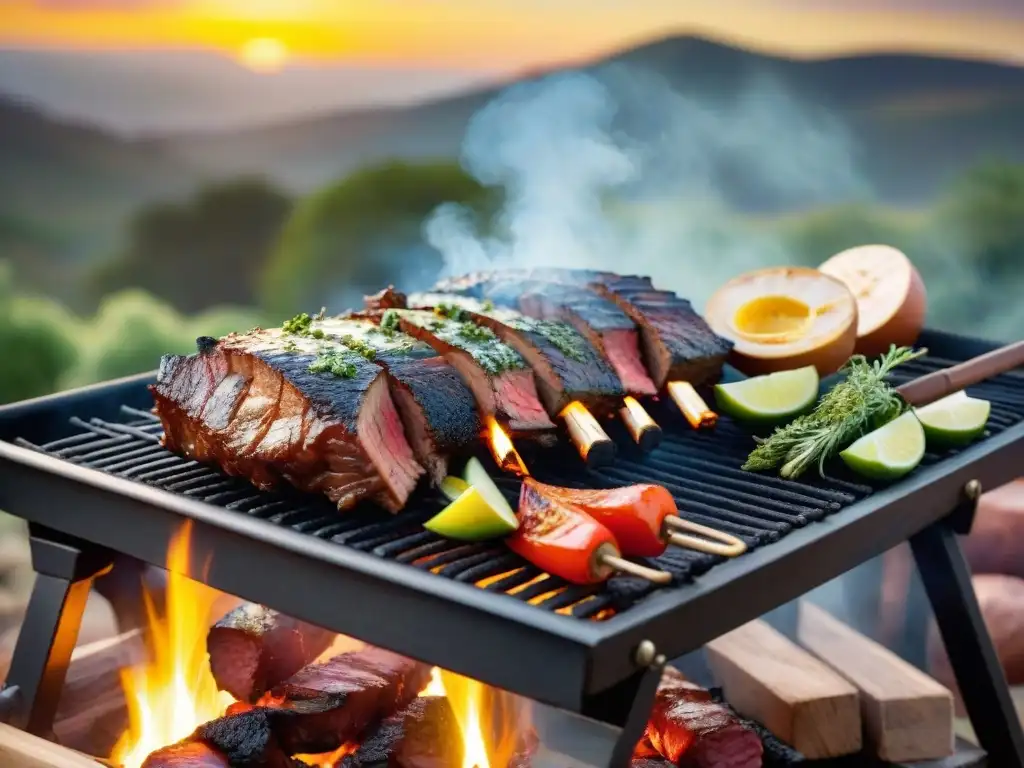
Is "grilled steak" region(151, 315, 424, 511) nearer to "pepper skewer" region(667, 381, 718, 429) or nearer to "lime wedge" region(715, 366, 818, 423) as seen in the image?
"pepper skewer" region(667, 381, 718, 429)

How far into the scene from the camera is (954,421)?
149 inches

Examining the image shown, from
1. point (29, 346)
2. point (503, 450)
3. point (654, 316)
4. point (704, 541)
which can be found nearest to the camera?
point (704, 541)

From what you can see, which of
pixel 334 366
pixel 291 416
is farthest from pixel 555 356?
pixel 291 416

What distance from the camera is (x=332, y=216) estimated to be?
8016mm

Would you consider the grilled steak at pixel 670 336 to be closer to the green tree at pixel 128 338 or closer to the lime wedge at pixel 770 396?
the lime wedge at pixel 770 396

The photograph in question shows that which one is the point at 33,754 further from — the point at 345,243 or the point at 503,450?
the point at 345,243

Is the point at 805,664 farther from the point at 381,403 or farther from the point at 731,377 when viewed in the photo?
the point at 381,403

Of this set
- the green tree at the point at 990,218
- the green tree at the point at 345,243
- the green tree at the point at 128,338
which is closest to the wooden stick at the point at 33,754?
the green tree at the point at 128,338

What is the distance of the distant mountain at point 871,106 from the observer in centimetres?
826

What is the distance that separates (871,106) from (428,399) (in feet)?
20.8

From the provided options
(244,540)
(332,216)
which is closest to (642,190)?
(332,216)

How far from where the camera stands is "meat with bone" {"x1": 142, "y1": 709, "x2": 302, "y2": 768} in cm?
318

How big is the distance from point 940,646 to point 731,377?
1877 mm

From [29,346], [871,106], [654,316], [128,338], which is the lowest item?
[654,316]
